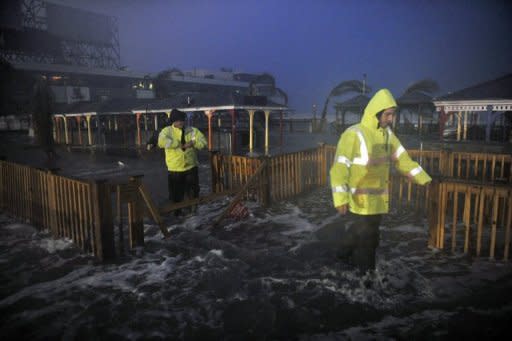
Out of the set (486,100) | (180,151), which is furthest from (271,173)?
(486,100)

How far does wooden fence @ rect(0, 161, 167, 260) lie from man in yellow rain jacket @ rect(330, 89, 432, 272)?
2970 mm

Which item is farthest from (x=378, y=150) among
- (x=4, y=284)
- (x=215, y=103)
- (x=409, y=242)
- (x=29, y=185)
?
(x=215, y=103)

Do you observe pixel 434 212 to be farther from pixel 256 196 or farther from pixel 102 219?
pixel 102 219

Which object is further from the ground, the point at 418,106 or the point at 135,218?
the point at 418,106

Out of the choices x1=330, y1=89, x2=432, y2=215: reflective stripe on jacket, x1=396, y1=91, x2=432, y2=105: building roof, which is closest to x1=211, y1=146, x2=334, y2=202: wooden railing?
x1=330, y1=89, x2=432, y2=215: reflective stripe on jacket

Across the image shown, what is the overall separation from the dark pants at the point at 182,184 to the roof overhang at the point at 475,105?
15.5 metres

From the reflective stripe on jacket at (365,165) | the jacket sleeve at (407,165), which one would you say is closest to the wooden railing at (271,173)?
the jacket sleeve at (407,165)

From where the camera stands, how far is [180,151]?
257 inches

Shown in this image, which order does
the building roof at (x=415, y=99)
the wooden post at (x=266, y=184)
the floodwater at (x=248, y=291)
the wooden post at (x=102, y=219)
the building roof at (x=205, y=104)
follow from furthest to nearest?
the building roof at (x=415, y=99), the building roof at (x=205, y=104), the wooden post at (x=266, y=184), the wooden post at (x=102, y=219), the floodwater at (x=248, y=291)

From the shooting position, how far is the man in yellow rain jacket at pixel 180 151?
21.0 ft

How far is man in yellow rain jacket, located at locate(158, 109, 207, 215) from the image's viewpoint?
253 inches

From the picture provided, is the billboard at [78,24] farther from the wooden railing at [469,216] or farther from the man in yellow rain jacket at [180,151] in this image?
the wooden railing at [469,216]

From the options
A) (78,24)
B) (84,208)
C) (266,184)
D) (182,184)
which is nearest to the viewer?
(84,208)

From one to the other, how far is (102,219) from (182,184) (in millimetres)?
2257
